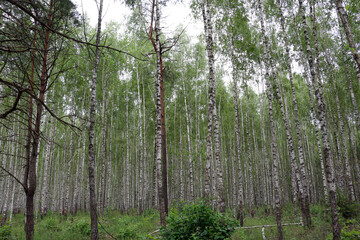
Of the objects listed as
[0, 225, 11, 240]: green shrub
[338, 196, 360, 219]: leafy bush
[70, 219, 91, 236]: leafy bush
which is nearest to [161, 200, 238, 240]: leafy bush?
[70, 219, 91, 236]: leafy bush

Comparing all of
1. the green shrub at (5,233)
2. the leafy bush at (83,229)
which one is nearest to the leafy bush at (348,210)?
the leafy bush at (83,229)

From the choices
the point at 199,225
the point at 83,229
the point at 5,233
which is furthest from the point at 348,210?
the point at 5,233

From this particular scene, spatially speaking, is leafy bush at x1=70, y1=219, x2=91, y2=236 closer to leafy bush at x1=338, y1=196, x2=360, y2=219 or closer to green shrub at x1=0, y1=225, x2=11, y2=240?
green shrub at x1=0, y1=225, x2=11, y2=240

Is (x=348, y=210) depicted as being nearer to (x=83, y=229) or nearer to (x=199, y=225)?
(x=199, y=225)

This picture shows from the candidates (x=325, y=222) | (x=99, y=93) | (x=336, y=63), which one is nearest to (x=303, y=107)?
(x=336, y=63)

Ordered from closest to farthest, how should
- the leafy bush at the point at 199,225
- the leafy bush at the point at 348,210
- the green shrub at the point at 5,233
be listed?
the leafy bush at the point at 199,225 → the green shrub at the point at 5,233 → the leafy bush at the point at 348,210

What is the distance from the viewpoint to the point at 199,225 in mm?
4859

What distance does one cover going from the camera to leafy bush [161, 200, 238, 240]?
4.70 meters

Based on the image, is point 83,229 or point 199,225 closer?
point 199,225

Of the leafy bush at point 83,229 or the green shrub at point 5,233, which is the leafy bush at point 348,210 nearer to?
the leafy bush at point 83,229

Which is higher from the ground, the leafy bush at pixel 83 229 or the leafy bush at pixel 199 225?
the leafy bush at pixel 199 225

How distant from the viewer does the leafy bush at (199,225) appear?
15.4 ft

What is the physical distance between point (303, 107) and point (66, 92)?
2099 cm

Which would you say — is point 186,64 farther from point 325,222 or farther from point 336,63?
point 325,222
